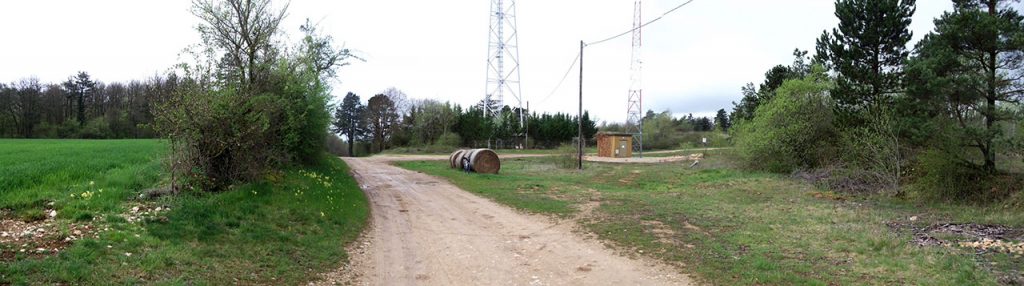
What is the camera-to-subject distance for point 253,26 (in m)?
16.2

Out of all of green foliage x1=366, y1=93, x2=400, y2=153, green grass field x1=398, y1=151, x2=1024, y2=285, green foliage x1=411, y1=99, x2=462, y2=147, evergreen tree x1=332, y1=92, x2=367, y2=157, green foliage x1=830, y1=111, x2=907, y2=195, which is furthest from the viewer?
evergreen tree x1=332, y1=92, x2=367, y2=157

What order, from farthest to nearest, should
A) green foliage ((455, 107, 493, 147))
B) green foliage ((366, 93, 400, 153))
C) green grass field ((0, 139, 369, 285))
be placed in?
1. green foliage ((366, 93, 400, 153))
2. green foliage ((455, 107, 493, 147))
3. green grass field ((0, 139, 369, 285))

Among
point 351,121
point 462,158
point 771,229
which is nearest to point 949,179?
point 771,229

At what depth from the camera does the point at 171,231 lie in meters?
7.02

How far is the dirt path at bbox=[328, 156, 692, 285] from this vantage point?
6.67 m

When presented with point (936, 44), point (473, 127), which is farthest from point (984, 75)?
point (473, 127)

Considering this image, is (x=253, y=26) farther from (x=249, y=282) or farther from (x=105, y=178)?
(x=249, y=282)

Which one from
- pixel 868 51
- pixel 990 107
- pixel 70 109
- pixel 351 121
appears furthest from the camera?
pixel 351 121

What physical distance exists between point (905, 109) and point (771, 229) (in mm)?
8507

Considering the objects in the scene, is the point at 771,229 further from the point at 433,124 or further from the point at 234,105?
the point at 433,124

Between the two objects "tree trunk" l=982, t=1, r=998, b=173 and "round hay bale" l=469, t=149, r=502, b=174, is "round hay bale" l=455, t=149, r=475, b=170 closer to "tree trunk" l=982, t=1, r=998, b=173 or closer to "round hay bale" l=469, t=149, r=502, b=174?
"round hay bale" l=469, t=149, r=502, b=174

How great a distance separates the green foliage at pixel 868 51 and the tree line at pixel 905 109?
4 centimetres

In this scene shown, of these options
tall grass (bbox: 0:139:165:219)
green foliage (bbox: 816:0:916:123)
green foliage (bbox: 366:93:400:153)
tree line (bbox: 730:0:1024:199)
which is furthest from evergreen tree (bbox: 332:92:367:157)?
tall grass (bbox: 0:139:165:219)

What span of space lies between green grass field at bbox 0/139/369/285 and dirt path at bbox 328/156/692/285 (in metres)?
0.68
